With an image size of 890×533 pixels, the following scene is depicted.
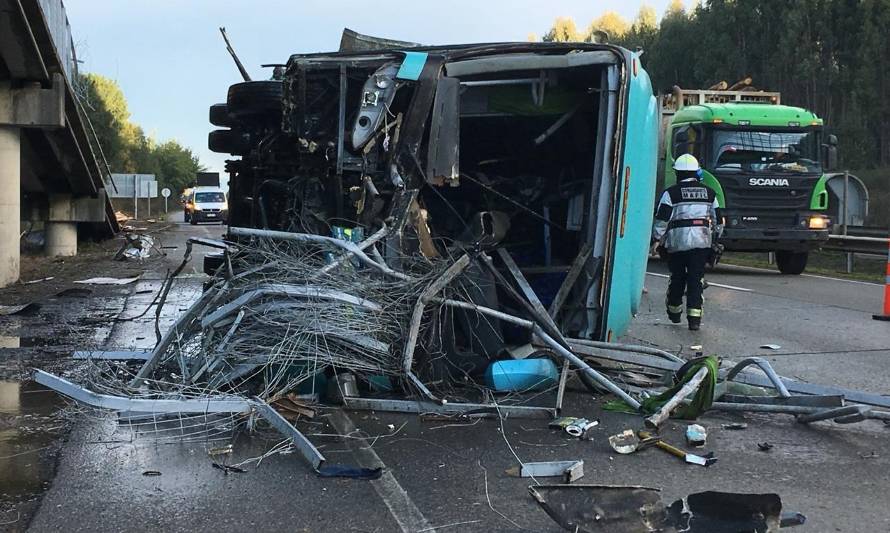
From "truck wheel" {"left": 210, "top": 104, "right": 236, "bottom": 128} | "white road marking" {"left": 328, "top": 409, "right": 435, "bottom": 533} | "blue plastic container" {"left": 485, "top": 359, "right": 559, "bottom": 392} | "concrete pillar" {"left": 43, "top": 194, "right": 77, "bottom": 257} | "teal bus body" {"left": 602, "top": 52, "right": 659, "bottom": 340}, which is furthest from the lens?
"concrete pillar" {"left": 43, "top": 194, "right": 77, "bottom": 257}

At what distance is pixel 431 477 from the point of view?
3996 millimetres

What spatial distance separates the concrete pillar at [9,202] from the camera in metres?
12.8

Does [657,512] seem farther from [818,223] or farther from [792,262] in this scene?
[792,262]

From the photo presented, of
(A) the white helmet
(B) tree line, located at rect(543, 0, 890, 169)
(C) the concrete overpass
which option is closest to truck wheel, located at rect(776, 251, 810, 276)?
(A) the white helmet

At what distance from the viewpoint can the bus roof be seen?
47.0ft

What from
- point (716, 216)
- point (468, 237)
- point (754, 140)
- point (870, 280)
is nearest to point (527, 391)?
point (468, 237)

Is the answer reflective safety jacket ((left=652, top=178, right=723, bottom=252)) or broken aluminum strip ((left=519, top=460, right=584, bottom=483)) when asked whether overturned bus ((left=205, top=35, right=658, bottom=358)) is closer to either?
reflective safety jacket ((left=652, top=178, right=723, bottom=252))

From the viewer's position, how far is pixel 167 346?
5426mm

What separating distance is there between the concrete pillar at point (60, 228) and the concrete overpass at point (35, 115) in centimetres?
46

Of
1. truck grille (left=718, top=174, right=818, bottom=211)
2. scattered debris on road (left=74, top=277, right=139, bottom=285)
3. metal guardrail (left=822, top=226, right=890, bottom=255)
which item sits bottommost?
scattered debris on road (left=74, top=277, right=139, bottom=285)

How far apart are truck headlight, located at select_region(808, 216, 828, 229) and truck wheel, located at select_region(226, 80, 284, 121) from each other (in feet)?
34.7

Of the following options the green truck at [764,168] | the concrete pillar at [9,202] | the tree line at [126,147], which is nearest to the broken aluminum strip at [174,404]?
the concrete pillar at [9,202]

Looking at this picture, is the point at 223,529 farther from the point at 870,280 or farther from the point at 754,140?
the point at 870,280

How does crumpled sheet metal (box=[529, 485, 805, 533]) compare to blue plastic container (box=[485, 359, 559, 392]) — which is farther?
blue plastic container (box=[485, 359, 559, 392])
